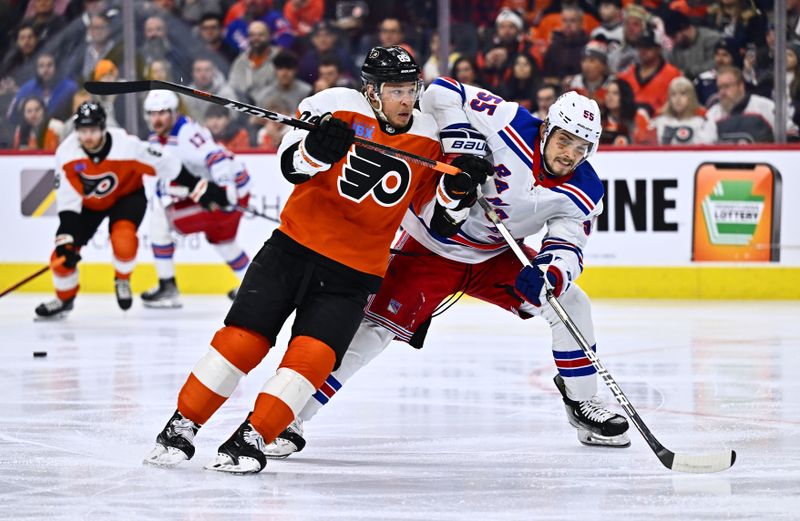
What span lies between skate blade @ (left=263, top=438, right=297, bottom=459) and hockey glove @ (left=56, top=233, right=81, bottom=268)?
3.80 m

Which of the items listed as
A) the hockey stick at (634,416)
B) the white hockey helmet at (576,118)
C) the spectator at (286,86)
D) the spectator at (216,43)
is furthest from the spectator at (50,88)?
the white hockey helmet at (576,118)

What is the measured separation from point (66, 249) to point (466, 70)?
Answer: 268cm

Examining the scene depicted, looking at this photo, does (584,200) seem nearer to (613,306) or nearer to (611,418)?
(611,418)

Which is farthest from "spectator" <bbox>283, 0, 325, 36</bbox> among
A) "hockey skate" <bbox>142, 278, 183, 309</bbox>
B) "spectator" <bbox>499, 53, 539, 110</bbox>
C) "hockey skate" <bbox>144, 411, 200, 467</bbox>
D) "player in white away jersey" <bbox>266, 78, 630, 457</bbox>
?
"hockey skate" <bbox>144, 411, 200, 467</bbox>

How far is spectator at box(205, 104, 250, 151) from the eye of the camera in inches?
333

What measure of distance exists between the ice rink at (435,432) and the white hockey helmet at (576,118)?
84cm

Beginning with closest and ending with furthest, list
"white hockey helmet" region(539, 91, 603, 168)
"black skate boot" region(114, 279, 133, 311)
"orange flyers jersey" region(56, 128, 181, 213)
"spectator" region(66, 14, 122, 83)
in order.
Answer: "white hockey helmet" region(539, 91, 603, 168) < "orange flyers jersey" region(56, 128, 181, 213) < "black skate boot" region(114, 279, 133, 311) < "spectator" region(66, 14, 122, 83)

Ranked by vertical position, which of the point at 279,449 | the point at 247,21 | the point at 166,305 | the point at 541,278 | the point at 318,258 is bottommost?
the point at 166,305

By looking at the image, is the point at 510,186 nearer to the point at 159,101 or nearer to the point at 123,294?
the point at 123,294

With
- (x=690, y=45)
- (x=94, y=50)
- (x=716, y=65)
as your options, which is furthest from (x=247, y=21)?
(x=716, y=65)

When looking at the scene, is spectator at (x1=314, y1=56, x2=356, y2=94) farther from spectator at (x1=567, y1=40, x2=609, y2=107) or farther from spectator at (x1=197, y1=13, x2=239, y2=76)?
spectator at (x1=567, y1=40, x2=609, y2=107)

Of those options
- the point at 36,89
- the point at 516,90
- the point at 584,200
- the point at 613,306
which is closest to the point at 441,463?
the point at 584,200

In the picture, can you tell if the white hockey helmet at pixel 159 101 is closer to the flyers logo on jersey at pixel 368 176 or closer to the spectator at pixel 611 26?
the spectator at pixel 611 26

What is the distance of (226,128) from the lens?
27.8 ft
